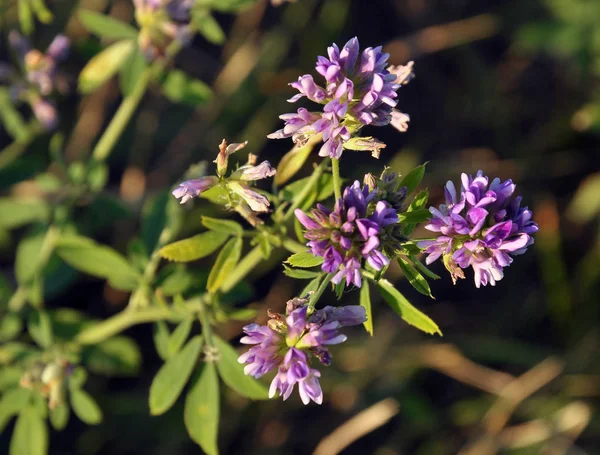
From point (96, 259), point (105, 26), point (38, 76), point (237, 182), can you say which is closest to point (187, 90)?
point (105, 26)

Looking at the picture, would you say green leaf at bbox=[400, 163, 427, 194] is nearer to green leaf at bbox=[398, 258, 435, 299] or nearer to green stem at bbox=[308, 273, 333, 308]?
green leaf at bbox=[398, 258, 435, 299]

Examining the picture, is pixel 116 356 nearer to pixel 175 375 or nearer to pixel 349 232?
pixel 175 375

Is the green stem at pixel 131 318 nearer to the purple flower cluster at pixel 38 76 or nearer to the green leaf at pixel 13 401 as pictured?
the green leaf at pixel 13 401

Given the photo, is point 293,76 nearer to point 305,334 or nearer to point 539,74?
point 539,74

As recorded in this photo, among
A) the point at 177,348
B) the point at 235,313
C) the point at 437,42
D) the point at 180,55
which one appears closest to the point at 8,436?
the point at 177,348

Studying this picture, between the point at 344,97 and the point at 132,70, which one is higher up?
the point at 132,70

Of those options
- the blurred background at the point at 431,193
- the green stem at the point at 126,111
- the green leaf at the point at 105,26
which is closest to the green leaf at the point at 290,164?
the green stem at the point at 126,111

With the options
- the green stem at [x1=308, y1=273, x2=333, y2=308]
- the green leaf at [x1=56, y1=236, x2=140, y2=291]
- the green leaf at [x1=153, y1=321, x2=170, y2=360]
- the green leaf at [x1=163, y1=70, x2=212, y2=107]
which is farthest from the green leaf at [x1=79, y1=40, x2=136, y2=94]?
the green stem at [x1=308, y1=273, x2=333, y2=308]
